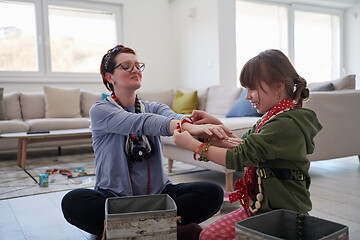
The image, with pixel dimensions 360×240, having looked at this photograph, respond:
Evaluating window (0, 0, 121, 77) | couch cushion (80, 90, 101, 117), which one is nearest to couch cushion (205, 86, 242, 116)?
couch cushion (80, 90, 101, 117)

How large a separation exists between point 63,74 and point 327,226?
531 centimetres

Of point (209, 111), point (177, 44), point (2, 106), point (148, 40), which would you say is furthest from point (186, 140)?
point (177, 44)

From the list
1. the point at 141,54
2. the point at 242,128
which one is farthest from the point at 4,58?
the point at 242,128

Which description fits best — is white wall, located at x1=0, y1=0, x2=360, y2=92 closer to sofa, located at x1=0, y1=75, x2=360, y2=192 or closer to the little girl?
sofa, located at x1=0, y1=75, x2=360, y2=192

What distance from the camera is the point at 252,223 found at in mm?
1050

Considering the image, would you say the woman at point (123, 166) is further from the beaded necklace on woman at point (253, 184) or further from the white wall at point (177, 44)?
the white wall at point (177, 44)

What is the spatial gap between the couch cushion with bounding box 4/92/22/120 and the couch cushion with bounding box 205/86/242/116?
101 inches

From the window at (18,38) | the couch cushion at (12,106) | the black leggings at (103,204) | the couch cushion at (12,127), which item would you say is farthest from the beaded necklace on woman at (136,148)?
the window at (18,38)

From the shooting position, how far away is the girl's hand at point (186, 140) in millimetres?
1333

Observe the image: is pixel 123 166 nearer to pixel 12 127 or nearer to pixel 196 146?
pixel 196 146

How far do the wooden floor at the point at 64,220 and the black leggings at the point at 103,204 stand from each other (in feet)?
0.67

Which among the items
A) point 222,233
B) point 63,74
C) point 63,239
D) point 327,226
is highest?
point 63,74

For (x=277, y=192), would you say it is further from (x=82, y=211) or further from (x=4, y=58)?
(x=4, y=58)

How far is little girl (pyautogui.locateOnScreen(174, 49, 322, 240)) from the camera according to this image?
1220 millimetres
